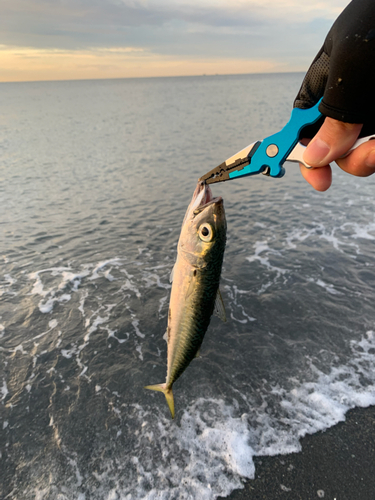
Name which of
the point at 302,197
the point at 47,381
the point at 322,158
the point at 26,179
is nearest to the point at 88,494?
the point at 47,381

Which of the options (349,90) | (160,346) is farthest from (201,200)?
(160,346)

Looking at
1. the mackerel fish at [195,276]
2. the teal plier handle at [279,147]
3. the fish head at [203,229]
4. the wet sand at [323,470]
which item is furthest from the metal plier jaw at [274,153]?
the wet sand at [323,470]

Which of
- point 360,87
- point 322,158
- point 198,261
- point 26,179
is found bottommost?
point 26,179

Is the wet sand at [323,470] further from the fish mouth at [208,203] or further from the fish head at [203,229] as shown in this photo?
the fish mouth at [208,203]

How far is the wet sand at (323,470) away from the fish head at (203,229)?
4.39 meters

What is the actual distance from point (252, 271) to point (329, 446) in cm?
680

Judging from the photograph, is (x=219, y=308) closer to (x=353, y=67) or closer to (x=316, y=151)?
(x=316, y=151)

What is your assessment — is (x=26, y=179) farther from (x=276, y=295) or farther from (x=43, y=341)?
(x=276, y=295)

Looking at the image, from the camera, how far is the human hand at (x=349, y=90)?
226cm

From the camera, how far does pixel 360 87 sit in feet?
7.70

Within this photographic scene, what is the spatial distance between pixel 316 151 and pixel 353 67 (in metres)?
0.79

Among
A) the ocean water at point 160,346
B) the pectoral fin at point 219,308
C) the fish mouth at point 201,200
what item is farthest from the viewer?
the ocean water at point 160,346

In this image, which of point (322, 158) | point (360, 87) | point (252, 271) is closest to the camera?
point (360, 87)

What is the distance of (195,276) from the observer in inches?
149
